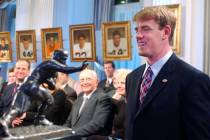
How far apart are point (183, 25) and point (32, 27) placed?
4.51m

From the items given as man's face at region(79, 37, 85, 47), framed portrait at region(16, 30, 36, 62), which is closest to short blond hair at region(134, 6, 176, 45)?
man's face at region(79, 37, 85, 47)

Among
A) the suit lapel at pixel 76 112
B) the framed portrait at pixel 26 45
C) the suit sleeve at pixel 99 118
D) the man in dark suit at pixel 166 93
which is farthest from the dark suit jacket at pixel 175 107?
the framed portrait at pixel 26 45

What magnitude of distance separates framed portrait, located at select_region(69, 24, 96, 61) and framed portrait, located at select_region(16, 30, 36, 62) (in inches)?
45.6

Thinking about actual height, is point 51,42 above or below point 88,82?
above

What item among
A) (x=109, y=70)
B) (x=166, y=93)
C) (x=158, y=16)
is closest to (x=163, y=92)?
(x=166, y=93)

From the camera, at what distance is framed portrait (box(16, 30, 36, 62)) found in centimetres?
786

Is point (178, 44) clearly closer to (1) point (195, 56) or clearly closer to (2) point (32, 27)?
(1) point (195, 56)

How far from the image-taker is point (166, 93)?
2.12m

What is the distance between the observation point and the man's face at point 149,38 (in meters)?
2.10

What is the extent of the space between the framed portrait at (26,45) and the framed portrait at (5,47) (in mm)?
263

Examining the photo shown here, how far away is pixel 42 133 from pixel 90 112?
2.27 m

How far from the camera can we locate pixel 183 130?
6.87 feet

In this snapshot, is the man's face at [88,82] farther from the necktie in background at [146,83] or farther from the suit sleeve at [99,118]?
the necktie in background at [146,83]

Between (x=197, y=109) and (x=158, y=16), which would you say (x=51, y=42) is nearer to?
(x=158, y=16)
